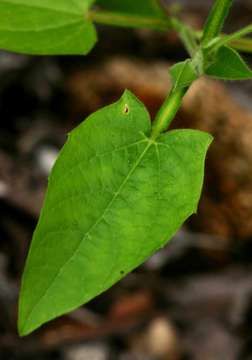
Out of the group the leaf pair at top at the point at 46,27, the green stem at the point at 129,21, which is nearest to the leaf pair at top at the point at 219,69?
the leaf pair at top at the point at 46,27

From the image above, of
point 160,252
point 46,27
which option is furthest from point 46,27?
point 160,252

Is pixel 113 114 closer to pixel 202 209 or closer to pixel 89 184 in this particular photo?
pixel 89 184

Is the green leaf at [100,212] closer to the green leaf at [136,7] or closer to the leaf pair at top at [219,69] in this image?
the leaf pair at top at [219,69]

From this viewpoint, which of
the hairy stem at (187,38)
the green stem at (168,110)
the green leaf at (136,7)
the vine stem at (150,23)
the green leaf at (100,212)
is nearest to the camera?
the green leaf at (100,212)

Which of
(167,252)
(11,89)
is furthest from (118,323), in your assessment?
(11,89)

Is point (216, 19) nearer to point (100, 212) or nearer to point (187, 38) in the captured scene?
point (187, 38)
